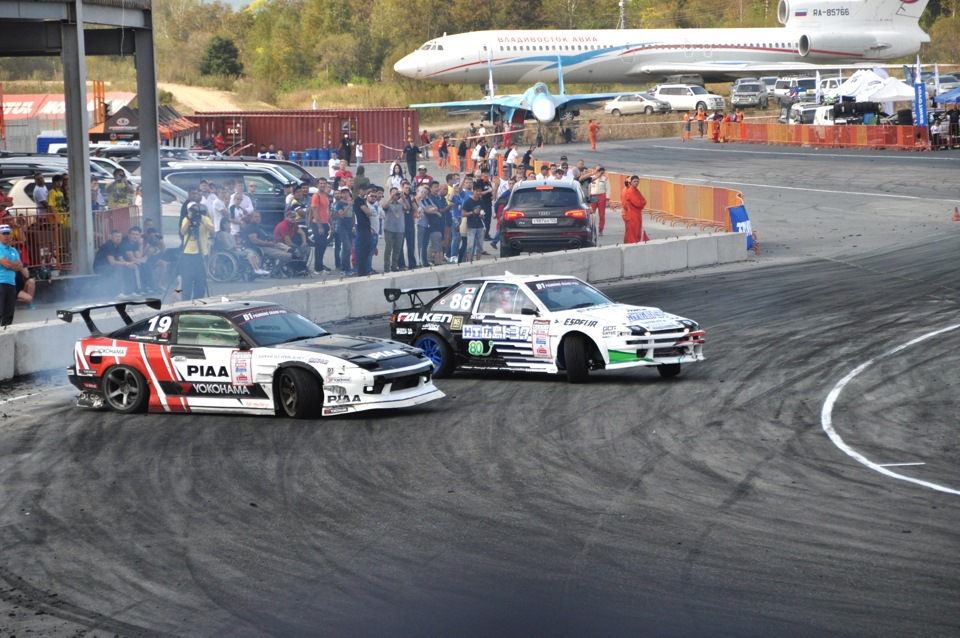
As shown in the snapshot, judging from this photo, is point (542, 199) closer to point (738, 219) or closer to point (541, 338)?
point (738, 219)

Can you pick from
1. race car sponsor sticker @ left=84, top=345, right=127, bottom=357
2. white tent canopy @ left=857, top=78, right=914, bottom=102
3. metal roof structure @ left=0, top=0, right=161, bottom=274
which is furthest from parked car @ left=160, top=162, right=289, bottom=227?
white tent canopy @ left=857, top=78, right=914, bottom=102

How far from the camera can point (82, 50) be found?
2200 centimetres

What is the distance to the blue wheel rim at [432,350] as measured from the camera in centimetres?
1539

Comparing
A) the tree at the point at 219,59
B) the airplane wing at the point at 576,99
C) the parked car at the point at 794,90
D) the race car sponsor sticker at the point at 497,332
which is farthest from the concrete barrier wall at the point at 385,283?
the tree at the point at 219,59

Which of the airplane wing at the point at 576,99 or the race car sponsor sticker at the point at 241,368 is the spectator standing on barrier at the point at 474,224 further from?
the airplane wing at the point at 576,99

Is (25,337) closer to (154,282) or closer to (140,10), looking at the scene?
(154,282)

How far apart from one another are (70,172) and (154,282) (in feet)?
12.3

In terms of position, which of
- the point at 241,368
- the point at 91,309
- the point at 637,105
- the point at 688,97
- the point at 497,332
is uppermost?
the point at 688,97

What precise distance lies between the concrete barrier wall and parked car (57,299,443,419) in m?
2.24

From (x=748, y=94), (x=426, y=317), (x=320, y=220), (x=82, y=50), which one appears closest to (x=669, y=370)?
(x=426, y=317)

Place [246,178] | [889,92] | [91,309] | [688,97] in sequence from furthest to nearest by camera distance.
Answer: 1. [688,97]
2. [889,92]
3. [246,178]
4. [91,309]

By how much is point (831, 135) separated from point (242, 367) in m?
44.7

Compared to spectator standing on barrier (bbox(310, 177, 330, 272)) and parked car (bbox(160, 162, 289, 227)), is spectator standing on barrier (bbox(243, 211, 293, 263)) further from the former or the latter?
parked car (bbox(160, 162, 289, 227))

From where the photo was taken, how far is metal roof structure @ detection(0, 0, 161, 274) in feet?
71.2
